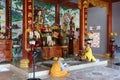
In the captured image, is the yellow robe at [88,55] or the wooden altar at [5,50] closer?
the wooden altar at [5,50]

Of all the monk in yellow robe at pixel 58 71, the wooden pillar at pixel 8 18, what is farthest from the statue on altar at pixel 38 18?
the monk in yellow robe at pixel 58 71

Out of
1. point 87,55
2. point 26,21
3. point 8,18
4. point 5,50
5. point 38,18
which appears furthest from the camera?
point 38,18

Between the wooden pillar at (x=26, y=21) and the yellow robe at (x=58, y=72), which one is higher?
the wooden pillar at (x=26, y=21)

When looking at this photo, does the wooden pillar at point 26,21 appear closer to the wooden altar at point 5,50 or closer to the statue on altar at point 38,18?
the wooden altar at point 5,50

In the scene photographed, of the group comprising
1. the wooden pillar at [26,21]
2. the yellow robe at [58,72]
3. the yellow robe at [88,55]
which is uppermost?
the wooden pillar at [26,21]

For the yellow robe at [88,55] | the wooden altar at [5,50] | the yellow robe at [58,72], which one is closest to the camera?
the yellow robe at [58,72]

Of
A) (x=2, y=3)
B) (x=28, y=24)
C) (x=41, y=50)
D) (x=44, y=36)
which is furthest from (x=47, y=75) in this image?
(x=2, y=3)

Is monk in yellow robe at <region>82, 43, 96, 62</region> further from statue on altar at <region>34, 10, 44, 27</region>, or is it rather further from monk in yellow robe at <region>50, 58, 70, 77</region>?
statue on altar at <region>34, 10, 44, 27</region>

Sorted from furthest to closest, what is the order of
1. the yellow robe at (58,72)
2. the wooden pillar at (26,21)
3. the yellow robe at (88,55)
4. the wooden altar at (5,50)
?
the yellow robe at (88,55), the wooden altar at (5,50), the wooden pillar at (26,21), the yellow robe at (58,72)

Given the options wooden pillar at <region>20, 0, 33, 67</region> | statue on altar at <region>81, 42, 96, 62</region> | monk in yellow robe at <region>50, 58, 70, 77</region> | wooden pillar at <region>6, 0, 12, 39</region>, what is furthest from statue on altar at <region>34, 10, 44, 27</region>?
monk in yellow robe at <region>50, 58, 70, 77</region>

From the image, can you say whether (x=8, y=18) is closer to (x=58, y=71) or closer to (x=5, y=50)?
(x=5, y=50)

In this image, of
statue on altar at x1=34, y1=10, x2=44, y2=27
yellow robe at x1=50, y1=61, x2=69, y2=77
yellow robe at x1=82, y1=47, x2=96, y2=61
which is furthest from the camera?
statue on altar at x1=34, y1=10, x2=44, y2=27

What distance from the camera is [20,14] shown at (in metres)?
7.57

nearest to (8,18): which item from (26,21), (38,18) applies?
(38,18)
